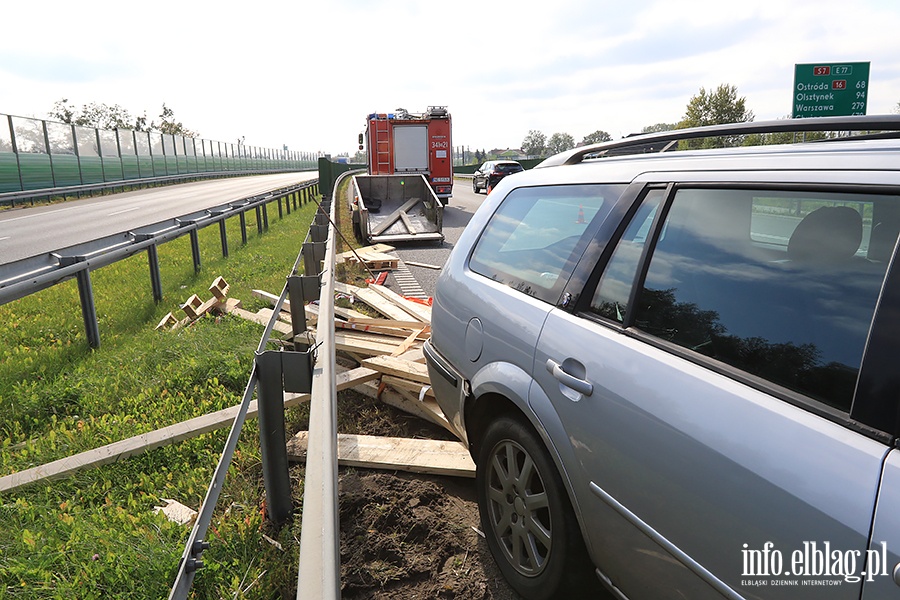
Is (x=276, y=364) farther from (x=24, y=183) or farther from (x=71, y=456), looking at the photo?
(x=24, y=183)

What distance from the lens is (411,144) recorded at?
22.7m

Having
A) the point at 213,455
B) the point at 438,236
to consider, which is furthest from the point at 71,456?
the point at 438,236

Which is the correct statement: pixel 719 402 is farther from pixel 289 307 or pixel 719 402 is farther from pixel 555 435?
pixel 289 307

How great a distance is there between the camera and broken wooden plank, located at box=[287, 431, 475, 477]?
3758mm

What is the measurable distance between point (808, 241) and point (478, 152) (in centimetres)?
10778

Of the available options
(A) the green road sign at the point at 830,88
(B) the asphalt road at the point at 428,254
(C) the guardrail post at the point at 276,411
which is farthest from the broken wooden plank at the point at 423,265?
(A) the green road sign at the point at 830,88

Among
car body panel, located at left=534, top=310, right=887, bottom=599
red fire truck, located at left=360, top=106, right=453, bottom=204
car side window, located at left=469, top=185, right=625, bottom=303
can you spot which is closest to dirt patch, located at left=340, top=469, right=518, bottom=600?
car body panel, located at left=534, top=310, right=887, bottom=599

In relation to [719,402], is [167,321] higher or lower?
lower

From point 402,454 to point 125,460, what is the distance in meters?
1.73

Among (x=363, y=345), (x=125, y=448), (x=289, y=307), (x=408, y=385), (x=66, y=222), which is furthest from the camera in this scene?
(x=66, y=222)

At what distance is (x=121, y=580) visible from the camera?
2.81 meters

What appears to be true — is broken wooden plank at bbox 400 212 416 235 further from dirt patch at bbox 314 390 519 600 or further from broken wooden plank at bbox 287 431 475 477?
dirt patch at bbox 314 390 519 600

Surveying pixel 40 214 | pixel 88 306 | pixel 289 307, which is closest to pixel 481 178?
pixel 40 214

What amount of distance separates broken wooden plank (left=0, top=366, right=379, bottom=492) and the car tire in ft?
6.37
